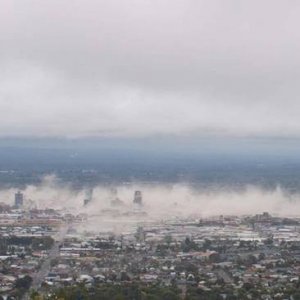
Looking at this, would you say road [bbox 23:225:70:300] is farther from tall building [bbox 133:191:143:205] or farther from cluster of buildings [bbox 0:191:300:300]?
tall building [bbox 133:191:143:205]

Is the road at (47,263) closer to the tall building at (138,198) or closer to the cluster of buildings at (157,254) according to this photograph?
the cluster of buildings at (157,254)

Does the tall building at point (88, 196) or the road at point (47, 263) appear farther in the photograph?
the tall building at point (88, 196)

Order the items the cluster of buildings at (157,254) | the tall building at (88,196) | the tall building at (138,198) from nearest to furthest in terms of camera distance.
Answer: the cluster of buildings at (157,254) → the tall building at (88,196) → the tall building at (138,198)

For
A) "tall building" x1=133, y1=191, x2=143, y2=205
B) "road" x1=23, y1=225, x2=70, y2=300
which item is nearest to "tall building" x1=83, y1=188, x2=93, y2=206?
"tall building" x1=133, y1=191, x2=143, y2=205

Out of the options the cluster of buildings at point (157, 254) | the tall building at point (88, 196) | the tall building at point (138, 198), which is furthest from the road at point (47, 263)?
the tall building at point (138, 198)

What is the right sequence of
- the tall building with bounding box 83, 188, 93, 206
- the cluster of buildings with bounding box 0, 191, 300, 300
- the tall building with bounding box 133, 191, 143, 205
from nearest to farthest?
the cluster of buildings with bounding box 0, 191, 300, 300, the tall building with bounding box 83, 188, 93, 206, the tall building with bounding box 133, 191, 143, 205

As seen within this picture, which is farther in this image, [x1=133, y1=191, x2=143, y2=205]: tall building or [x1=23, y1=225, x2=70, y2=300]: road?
[x1=133, y1=191, x2=143, y2=205]: tall building

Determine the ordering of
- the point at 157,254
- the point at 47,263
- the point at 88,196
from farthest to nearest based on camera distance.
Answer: the point at 88,196 → the point at 157,254 → the point at 47,263

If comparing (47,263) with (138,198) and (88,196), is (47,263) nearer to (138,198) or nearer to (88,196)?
(138,198)

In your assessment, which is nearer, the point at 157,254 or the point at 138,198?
the point at 157,254

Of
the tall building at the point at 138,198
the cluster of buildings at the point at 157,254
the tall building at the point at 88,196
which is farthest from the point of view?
the tall building at the point at 138,198

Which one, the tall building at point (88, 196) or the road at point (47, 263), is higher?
the tall building at point (88, 196)

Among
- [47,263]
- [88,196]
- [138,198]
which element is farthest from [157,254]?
[88,196]
